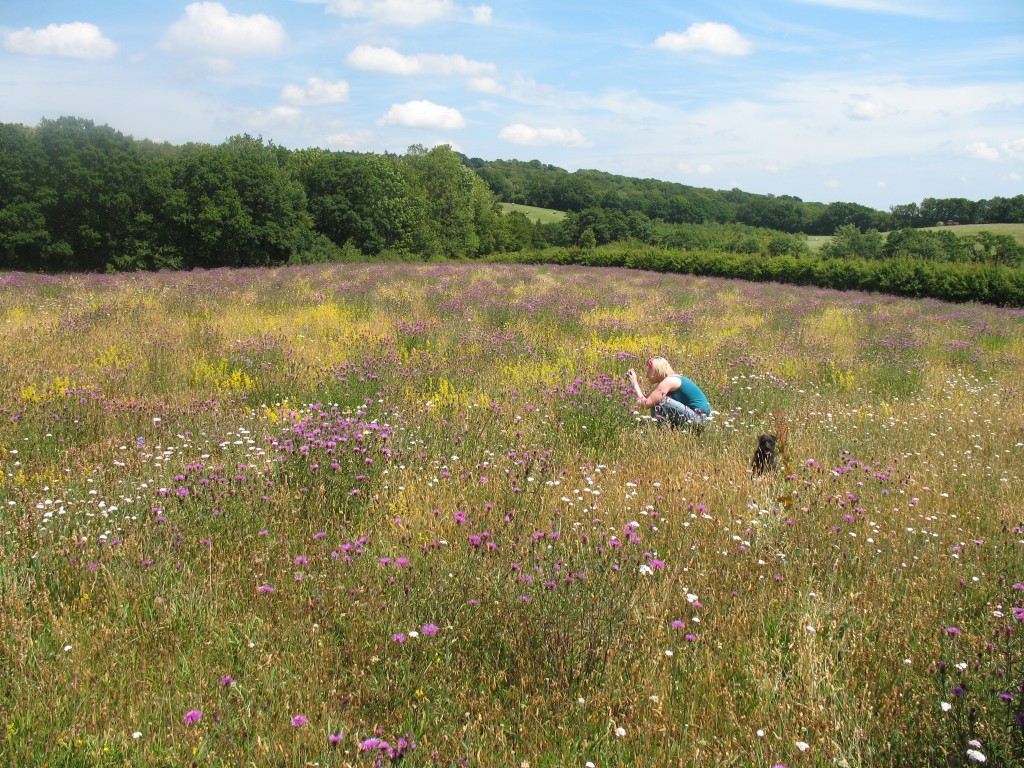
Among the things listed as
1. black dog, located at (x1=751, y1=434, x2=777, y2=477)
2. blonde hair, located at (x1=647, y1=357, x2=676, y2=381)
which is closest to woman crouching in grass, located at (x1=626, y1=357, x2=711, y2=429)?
blonde hair, located at (x1=647, y1=357, x2=676, y2=381)

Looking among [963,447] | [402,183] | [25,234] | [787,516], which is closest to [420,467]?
[787,516]

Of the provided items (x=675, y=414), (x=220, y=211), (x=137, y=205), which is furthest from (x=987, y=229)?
(x=137, y=205)

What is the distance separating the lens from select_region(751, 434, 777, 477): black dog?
4781 millimetres

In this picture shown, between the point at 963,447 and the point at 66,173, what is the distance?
40.6m

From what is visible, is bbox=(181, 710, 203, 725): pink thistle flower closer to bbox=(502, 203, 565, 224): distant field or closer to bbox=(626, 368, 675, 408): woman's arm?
bbox=(626, 368, 675, 408): woman's arm

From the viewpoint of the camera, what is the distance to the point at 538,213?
293 feet

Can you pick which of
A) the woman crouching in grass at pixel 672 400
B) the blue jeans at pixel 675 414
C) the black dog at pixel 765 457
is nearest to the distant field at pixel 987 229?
the woman crouching in grass at pixel 672 400

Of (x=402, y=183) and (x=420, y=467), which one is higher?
(x=402, y=183)

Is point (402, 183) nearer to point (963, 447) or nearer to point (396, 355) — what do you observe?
point (396, 355)

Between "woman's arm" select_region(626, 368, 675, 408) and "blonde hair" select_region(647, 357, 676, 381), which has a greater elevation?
"blonde hair" select_region(647, 357, 676, 381)

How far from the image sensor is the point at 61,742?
2.03m

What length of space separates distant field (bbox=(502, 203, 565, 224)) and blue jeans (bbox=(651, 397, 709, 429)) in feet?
252

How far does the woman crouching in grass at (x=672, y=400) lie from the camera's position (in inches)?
242

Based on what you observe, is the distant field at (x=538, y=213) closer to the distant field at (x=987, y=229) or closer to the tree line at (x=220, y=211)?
the tree line at (x=220, y=211)
